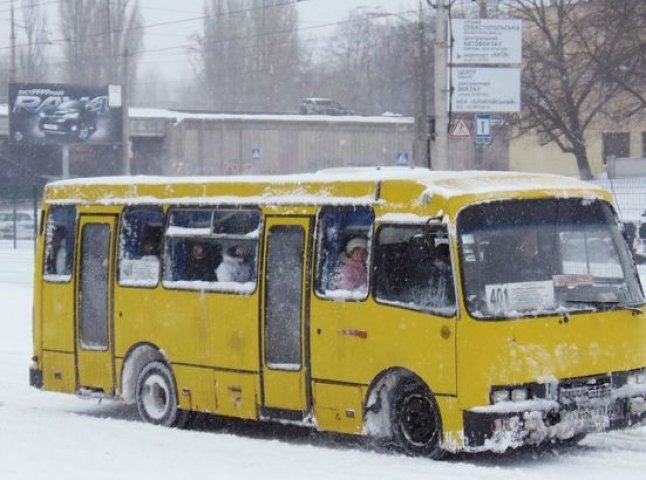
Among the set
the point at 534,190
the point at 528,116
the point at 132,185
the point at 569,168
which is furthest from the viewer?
the point at 569,168

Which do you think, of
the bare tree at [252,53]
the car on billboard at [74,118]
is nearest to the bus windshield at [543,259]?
the car on billboard at [74,118]

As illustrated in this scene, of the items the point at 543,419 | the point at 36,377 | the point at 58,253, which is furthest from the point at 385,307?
the point at 36,377

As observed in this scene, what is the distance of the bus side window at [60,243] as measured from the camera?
51.3 ft

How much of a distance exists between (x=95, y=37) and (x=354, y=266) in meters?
80.9

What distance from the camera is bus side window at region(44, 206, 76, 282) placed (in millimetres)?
15625

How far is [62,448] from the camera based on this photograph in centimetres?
1217

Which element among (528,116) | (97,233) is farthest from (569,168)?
(97,233)

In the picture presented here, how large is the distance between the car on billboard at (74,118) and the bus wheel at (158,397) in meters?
46.8

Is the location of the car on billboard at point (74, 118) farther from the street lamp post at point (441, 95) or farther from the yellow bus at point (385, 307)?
the yellow bus at point (385, 307)

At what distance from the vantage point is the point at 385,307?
12.0 metres

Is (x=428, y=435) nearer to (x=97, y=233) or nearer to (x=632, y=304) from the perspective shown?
(x=632, y=304)

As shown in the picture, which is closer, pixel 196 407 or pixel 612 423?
pixel 612 423

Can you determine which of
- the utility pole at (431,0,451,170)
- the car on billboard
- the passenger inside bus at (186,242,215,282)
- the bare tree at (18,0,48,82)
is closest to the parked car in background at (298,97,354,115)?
the car on billboard

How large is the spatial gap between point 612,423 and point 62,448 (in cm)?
448
